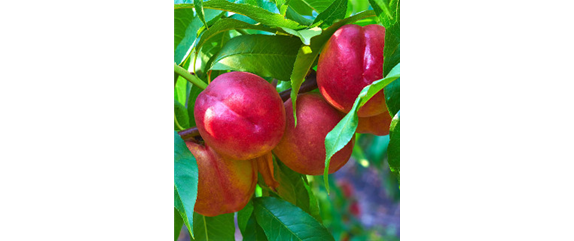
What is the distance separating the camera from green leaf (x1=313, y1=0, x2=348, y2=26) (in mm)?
357

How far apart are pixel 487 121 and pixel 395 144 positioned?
0.08m

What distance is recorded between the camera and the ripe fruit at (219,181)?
16.3 inches

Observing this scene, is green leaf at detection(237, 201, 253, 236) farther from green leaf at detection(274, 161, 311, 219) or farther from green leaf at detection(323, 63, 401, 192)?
green leaf at detection(323, 63, 401, 192)

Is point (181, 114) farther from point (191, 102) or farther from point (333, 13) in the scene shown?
point (333, 13)

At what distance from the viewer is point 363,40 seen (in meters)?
0.34

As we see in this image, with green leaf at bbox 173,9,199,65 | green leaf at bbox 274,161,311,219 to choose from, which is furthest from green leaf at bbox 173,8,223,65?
green leaf at bbox 274,161,311,219

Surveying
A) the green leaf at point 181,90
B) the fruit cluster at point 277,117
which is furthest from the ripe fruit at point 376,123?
the green leaf at point 181,90

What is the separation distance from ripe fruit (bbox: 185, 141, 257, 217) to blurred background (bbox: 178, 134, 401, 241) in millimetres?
257

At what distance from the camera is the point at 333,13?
0.36 metres

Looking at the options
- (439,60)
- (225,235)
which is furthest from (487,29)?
(225,235)

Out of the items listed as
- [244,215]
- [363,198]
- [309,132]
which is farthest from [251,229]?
[363,198]

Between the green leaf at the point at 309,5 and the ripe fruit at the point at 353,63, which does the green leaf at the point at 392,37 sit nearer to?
the ripe fruit at the point at 353,63
